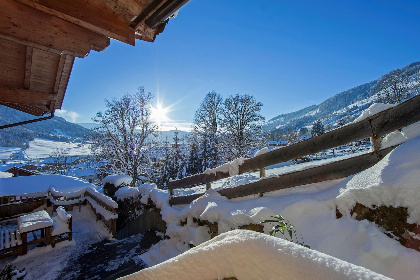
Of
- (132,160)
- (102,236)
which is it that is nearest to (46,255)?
(102,236)

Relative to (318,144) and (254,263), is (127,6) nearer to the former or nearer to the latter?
(254,263)

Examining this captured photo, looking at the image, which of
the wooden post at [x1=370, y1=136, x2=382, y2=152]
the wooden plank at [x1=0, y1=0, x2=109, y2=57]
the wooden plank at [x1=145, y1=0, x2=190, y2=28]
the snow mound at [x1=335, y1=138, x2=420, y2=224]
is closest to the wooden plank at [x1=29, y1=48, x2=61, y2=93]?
the wooden plank at [x1=0, y1=0, x2=109, y2=57]

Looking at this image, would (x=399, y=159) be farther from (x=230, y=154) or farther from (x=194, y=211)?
(x=230, y=154)

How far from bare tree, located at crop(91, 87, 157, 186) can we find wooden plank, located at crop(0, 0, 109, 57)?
1467cm

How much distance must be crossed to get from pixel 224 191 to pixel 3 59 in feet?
13.9

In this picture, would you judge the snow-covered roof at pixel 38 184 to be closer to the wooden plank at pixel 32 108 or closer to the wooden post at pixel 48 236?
the wooden post at pixel 48 236

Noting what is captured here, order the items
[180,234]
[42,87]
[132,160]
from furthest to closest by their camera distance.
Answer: [132,160], [180,234], [42,87]

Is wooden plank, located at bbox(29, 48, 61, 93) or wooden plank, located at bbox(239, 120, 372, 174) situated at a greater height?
wooden plank, located at bbox(29, 48, 61, 93)

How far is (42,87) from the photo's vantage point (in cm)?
393

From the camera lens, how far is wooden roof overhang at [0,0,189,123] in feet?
7.04

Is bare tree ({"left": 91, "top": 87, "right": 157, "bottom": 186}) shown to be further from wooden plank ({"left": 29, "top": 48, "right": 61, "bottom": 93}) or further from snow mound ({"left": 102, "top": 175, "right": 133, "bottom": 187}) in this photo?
wooden plank ({"left": 29, "top": 48, "right": 61, "bottom": 93})

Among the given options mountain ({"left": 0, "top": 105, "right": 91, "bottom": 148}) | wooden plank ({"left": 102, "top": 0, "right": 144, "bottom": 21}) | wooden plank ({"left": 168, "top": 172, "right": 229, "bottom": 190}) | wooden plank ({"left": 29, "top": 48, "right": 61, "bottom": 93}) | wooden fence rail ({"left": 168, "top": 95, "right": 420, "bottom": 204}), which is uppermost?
mountain ({"left": 0, "top": 105, "right": 91, "bottom": 148})

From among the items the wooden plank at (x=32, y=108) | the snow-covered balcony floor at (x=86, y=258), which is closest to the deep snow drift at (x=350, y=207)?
the snow-covered balcony floor at (x=86, y=258)

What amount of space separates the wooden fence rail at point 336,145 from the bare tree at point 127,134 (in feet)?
48.3
